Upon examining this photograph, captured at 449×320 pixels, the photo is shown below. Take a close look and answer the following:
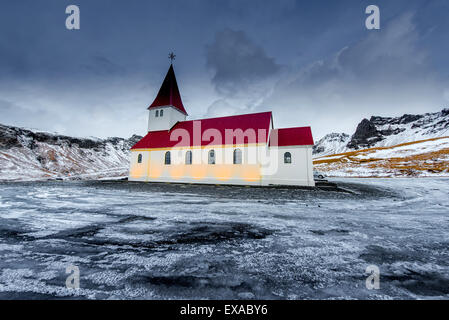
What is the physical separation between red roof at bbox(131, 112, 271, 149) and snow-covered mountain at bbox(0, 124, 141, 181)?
16.3 metres

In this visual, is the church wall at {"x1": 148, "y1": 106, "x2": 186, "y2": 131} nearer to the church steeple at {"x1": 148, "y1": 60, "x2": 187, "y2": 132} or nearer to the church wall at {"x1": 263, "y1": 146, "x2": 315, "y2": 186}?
the church steeple at {"x1": 148, "y1": 60, "x2": 187, "y2": 132}

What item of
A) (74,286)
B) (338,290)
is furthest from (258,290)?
(74,286)

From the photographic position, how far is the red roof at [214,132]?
1810cm

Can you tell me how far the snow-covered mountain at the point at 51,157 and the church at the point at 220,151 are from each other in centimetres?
1582

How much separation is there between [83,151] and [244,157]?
2474 inches

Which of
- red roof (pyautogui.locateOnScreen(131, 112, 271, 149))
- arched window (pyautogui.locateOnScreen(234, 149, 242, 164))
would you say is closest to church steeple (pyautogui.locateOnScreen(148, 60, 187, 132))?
red roof (pyautogui.locateOnScreen(131, 112, 271, 149))

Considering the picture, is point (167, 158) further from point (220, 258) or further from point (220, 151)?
point (220, 258)

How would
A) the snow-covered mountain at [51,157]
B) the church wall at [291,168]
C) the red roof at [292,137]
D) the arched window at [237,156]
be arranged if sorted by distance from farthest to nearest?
the snow-covered mountain at [51,157] < the arched window at [237,156] < the red roof at [292,137] < the church wall at [291,168]

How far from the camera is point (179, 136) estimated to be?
2170 centimetres

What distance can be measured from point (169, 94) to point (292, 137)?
16.8 metres

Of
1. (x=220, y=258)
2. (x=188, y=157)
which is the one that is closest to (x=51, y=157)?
(x=188, y=157)

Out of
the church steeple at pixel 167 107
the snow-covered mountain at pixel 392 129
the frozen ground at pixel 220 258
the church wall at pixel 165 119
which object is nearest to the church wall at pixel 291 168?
the frozen ground at pixel 220 258

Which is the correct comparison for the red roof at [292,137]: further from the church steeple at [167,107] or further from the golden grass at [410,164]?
the golden grass at [410,164]
